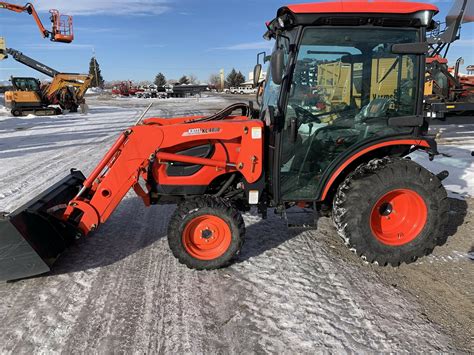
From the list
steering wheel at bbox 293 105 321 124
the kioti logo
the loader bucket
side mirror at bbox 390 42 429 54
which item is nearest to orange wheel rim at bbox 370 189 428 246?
steering wheel at bbox 293 105 321 124

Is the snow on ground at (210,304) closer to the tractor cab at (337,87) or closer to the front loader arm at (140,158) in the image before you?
the front loader arm at (140,158)

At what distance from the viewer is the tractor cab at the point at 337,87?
10.5 feet

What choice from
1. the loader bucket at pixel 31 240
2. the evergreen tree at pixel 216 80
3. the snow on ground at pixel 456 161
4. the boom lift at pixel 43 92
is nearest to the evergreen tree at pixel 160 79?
the evergreen tree at pixel 216 80

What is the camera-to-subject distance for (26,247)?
297 cm

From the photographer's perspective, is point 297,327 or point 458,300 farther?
point 458,300

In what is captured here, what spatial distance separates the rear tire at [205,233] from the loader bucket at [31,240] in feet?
3.30

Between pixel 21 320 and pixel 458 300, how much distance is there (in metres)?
3.46

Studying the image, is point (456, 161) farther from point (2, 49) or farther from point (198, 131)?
point (2, 49)

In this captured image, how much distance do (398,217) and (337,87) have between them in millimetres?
1487

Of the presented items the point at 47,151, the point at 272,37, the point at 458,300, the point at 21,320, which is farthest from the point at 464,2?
the point at 47,151

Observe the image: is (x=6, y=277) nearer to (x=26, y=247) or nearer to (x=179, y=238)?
(x=26, y=247)

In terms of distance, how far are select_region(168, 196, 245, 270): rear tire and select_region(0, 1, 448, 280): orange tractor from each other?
0.01 m

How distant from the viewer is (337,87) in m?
3.44

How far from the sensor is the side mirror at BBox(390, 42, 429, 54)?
3291 mm
